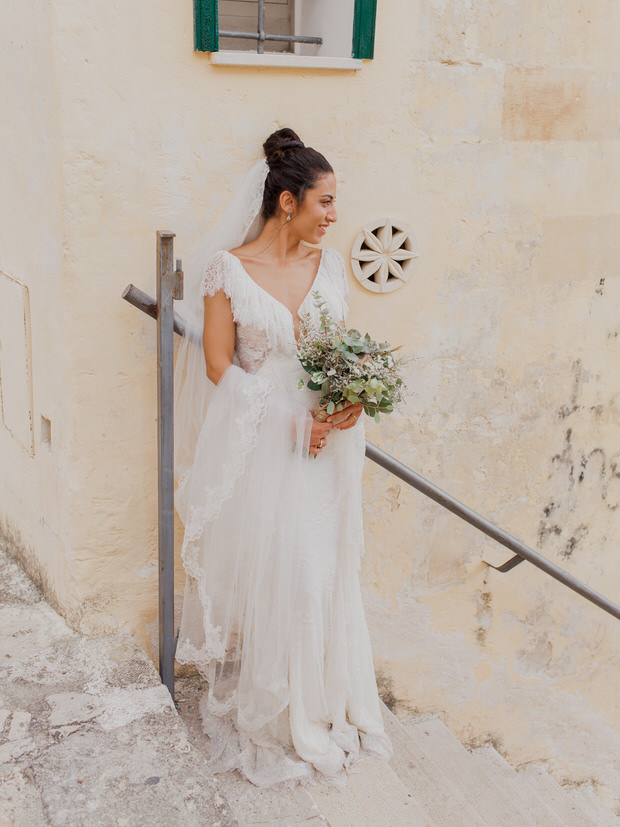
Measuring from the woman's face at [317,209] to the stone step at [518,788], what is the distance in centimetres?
254

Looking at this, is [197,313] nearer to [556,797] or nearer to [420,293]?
[420,293]

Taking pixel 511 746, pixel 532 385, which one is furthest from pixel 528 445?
pixel 511 746

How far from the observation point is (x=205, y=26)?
2377mm

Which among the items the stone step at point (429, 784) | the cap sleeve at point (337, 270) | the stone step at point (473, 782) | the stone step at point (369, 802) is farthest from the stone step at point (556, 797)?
the cap sleeve at point (337, 270)

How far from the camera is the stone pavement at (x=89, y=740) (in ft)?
6.45

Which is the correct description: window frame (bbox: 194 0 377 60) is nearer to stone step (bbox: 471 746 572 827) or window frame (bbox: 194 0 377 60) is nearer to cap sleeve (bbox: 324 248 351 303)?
cap sleeve (bbox: 324 248 351 303)

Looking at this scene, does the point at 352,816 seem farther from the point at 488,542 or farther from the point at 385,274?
the point at 385,274

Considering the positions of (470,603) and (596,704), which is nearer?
(470,603)

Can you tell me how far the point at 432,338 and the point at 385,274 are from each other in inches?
13.8

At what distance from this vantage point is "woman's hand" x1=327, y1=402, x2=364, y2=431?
7.72ft

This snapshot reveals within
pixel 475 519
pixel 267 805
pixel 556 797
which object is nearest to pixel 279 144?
pixel 475 519

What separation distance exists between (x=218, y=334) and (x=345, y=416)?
18.0 inches

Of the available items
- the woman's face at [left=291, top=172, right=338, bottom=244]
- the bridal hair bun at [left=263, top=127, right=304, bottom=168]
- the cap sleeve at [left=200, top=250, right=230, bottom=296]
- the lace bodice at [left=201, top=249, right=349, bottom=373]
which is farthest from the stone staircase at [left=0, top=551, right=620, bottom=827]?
the bridal hair bun at [left=263, top=127, right=304, bottom=168]

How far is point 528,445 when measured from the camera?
3416 millimetres
